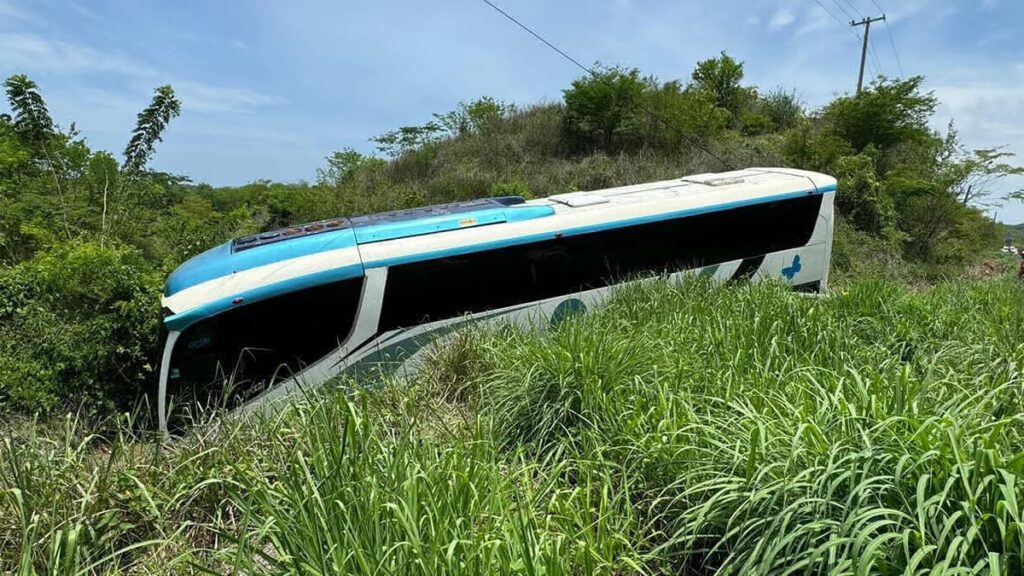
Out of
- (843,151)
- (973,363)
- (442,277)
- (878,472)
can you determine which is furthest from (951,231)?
(878,472)

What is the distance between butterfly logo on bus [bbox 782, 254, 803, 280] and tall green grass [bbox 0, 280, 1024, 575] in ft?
Result: 14.1

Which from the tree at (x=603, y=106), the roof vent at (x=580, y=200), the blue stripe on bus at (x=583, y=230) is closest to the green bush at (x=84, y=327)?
the blue stripe on bus at (x=583, y=230)

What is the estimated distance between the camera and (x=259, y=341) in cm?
498

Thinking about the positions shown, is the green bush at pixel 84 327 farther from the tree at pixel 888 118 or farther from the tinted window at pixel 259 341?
the tree at pixel 888 118

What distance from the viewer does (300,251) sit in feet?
17.4

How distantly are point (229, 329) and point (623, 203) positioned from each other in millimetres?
4955

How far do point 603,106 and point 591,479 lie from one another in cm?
1864

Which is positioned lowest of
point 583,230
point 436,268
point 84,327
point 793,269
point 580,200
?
point 793,269

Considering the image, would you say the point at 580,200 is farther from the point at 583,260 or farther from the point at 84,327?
the point at 84,327

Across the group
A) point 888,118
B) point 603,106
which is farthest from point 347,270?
point 888,118

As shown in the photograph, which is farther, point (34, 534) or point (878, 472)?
point (34, 534)

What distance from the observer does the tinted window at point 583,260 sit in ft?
18.8

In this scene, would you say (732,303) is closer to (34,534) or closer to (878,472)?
A: (878,472)

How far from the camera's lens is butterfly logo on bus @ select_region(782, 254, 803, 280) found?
802cm
